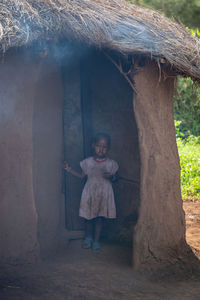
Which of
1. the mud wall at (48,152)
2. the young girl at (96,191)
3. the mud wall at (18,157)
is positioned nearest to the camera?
the mud wall at (18,157)

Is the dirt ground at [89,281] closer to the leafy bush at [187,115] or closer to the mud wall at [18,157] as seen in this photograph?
the mud wall at [18,157]

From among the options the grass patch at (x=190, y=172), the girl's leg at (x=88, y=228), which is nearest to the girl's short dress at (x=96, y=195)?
the girl's leg at (x=88, y=228)

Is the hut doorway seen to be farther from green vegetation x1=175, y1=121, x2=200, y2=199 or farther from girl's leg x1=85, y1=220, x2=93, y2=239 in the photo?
green vegetation x1=175, y1=121, x2=200, y2=199

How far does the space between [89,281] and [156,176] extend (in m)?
1.31

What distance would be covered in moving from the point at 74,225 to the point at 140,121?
168 centimetres

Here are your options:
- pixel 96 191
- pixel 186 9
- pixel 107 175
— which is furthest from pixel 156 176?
pixel 186 9

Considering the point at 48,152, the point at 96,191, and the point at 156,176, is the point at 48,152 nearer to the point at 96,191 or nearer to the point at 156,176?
the point at 96,191

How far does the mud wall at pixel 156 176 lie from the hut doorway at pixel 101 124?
0.73m

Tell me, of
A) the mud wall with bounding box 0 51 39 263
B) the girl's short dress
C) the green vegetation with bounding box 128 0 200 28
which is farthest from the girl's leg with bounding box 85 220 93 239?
the green vegetation with bounding box 128 0 200 28

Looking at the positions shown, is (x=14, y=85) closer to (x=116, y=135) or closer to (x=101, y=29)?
(x=101, y=29)

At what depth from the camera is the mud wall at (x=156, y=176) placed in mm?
4871

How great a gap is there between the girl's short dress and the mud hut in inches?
13.5

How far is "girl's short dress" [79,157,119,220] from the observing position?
544cm

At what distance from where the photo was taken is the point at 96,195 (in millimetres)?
5445
